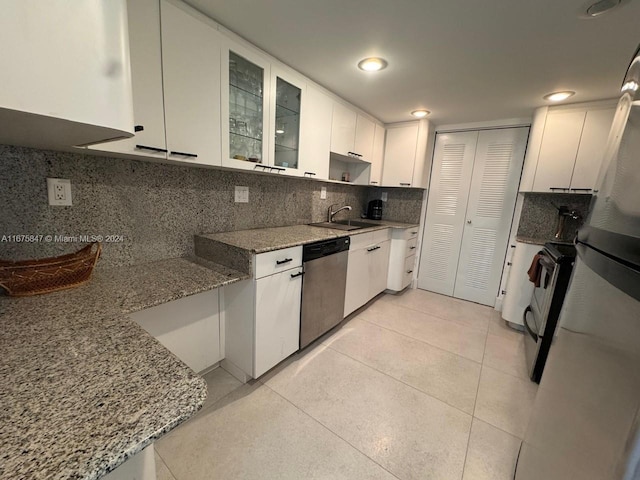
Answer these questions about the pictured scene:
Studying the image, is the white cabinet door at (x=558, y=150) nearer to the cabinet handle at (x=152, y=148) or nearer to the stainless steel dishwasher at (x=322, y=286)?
the stainless steel dishwasher at (x=322, y=286)

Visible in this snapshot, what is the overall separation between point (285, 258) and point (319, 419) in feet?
3.07

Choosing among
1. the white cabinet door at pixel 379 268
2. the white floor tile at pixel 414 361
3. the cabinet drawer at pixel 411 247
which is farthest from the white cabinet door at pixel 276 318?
the cabinet drawer at pixel 411 247

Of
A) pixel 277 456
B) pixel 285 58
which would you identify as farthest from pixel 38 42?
pixel 277 456

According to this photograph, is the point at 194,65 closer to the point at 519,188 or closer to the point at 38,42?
the point at 38,42

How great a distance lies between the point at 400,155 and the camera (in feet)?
10.3

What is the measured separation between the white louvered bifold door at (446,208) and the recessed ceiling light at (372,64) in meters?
1.78

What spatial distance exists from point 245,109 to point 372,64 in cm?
91

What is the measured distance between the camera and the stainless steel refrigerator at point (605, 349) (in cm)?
40

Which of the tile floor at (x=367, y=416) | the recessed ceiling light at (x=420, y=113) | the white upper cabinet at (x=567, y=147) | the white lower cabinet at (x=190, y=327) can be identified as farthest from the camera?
the recessed ceiling light at (x=420, y=113)

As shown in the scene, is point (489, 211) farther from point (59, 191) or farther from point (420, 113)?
point (59, 191)

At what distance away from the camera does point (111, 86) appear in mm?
661

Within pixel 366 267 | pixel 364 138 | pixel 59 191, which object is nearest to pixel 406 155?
pixel 364 138

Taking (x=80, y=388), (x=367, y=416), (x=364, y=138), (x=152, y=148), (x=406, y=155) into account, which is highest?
(x=364, y=138)

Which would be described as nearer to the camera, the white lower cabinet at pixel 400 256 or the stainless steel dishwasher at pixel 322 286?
the stainless steel dishwasher at pixel 322 286
